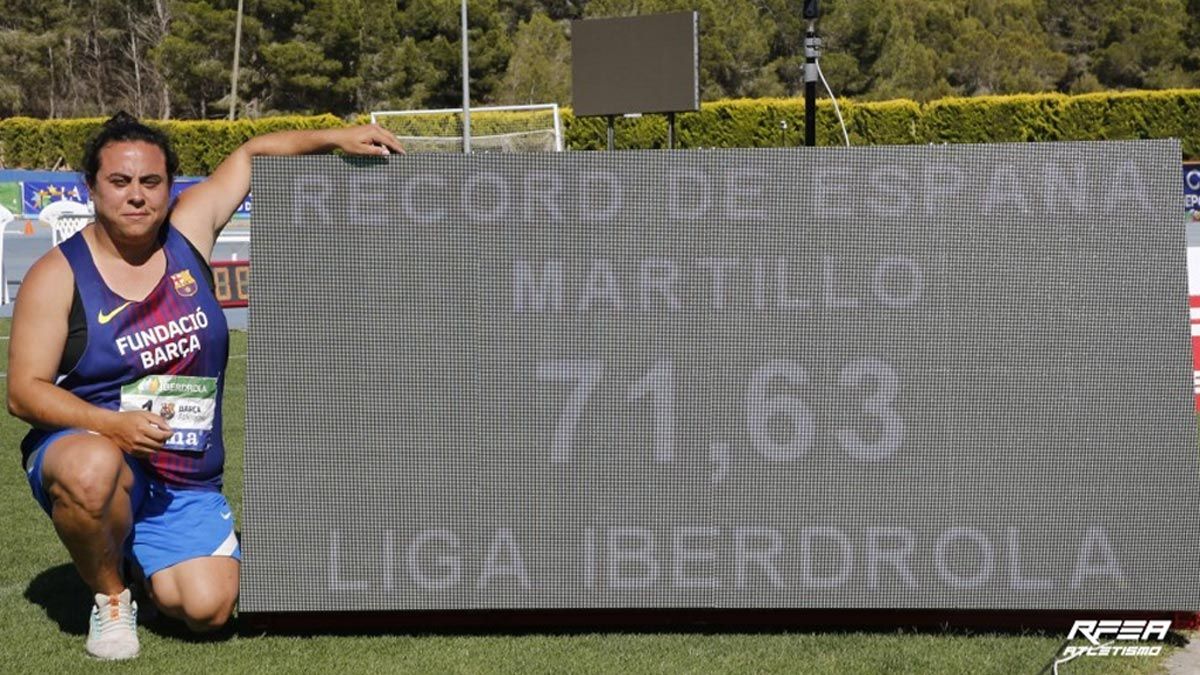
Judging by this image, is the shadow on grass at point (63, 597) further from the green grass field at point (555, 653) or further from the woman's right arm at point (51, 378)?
the woman's right arm at point (51, 378)

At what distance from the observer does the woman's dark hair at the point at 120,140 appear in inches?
178

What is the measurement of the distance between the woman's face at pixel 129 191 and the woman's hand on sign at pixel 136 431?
0.54 m

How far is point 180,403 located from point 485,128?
36.5 meters

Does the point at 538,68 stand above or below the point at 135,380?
above

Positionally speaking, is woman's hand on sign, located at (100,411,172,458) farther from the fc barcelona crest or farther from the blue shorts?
the fc barcelona crest

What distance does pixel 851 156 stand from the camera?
445 centimetres

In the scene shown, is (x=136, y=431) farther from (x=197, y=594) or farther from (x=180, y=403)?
(x=197, y=594)

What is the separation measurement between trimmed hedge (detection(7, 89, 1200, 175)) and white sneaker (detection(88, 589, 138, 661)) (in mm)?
36306

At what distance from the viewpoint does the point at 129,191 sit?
4.44 metres

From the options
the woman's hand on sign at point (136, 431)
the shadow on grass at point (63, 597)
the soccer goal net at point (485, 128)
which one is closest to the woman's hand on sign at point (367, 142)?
the woman's hand on sign at point (136, 431)

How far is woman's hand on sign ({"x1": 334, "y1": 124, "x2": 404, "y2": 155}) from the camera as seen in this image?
14.8ft

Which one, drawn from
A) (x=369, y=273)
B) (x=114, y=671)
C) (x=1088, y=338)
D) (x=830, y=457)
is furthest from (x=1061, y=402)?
(x=114, y=671)

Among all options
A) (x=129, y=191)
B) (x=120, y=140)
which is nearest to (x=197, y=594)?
(x=129, y=191)

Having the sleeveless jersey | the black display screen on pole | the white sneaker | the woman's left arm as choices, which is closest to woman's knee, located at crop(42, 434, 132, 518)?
the sleeveless jersey
